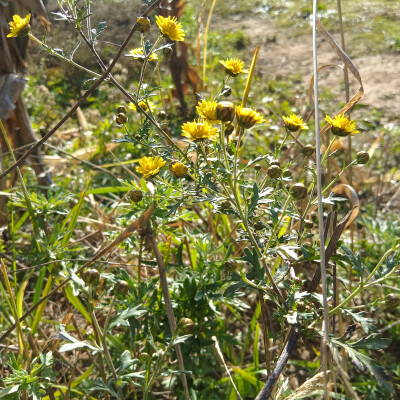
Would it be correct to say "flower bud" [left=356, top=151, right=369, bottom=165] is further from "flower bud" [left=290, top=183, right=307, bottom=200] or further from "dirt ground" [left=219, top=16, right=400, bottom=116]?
"dirt ground" [left=219, top=16, right=400, bottom=116]

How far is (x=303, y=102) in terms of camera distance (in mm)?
3160

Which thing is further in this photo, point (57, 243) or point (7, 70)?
point (7, 70)

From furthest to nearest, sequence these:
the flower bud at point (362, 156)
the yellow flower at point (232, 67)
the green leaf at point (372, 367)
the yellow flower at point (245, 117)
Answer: the yellow flower at point (232, 67) → the flower bud at point (362, 156) → the yellow flower at point (245, 117) → the green leaf at point (372, 367)

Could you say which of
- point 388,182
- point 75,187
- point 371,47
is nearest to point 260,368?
point 75,187

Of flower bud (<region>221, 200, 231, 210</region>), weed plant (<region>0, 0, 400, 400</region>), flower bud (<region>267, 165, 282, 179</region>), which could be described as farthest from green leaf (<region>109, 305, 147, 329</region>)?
flower bud (<region>267, 165, 282, 179</region>)

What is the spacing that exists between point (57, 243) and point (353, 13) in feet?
14.5

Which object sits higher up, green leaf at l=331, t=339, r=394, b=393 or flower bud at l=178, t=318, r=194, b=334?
flower bud at l=178, t=318, r=194, b=334

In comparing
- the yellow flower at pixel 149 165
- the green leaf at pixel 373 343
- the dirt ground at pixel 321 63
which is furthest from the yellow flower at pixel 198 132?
the dirt ground at pixel 321 63

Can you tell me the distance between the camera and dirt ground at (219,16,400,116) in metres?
3.39

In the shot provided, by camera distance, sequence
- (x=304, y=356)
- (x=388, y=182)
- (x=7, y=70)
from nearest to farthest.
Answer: (x=304, y=356), (x=7, y=70), (x=388, y=182)

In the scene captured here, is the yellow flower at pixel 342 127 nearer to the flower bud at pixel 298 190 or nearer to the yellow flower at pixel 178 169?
the flower bud at pixel 298 190

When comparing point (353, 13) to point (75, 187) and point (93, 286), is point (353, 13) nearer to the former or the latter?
point (75, 187)

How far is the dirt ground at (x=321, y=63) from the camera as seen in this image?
3.39 meters

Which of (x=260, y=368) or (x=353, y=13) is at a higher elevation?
(x=353, y=13)
